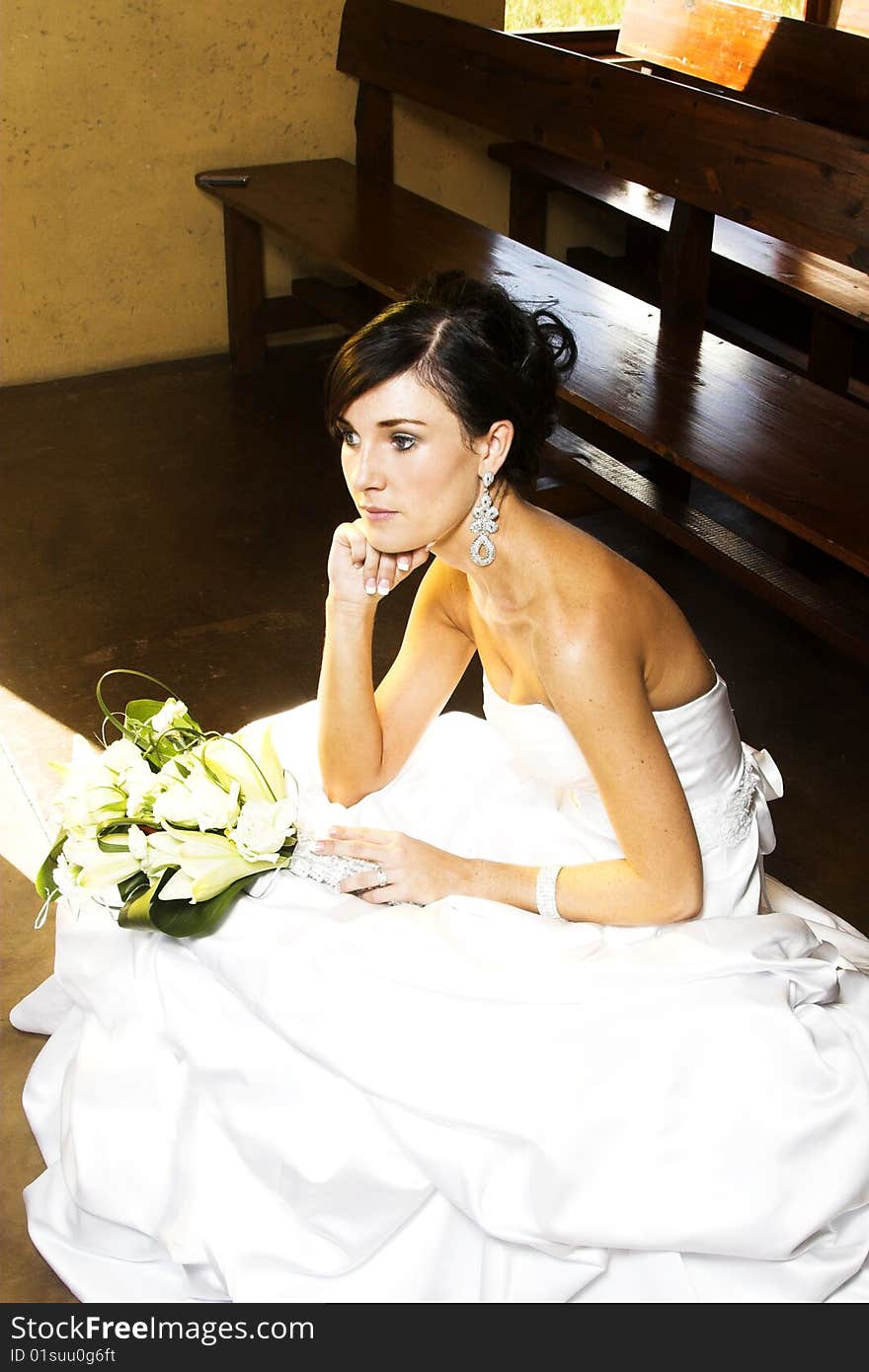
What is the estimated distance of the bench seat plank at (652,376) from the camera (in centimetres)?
322

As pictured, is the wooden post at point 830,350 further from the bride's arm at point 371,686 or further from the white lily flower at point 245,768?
the white lily flower at point 245,768

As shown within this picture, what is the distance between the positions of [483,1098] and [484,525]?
30.2 inches

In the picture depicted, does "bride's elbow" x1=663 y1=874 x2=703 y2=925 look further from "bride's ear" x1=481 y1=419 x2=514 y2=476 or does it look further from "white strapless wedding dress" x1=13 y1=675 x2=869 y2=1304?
"bride's ear" x1=481 y1=419 x2=514 y2=476

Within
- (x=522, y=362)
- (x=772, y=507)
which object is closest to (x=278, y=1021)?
(x=522, y=362)

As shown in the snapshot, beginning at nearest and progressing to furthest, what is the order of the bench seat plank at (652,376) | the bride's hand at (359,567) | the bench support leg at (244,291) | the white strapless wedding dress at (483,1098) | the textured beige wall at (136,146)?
1. the white strapless wedding dress at (483,1098)
2. the bride's hand at (359,567)
3. the bench seat plank at (652,376)
4. the textured beige wall at (136,146)
5. the bench support leg at (244,291)

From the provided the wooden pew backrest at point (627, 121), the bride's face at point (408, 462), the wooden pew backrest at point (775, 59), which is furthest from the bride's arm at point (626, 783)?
the wooden pew backrest at point (775, 59)

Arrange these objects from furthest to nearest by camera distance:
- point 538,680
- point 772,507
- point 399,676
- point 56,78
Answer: point 56,78
point 772,507
point 399,676
point 538,680

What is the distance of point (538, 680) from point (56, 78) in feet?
12.8

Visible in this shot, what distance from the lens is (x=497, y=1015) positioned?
77.4 inches

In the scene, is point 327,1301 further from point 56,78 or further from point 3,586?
point 56,78

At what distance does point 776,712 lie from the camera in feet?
12.1

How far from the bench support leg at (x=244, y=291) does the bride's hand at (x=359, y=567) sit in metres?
3.53

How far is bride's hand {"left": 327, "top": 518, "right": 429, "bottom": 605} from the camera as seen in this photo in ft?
7.50

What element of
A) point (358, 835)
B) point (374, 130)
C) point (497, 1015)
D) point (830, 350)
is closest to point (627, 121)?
point (830, 350)
